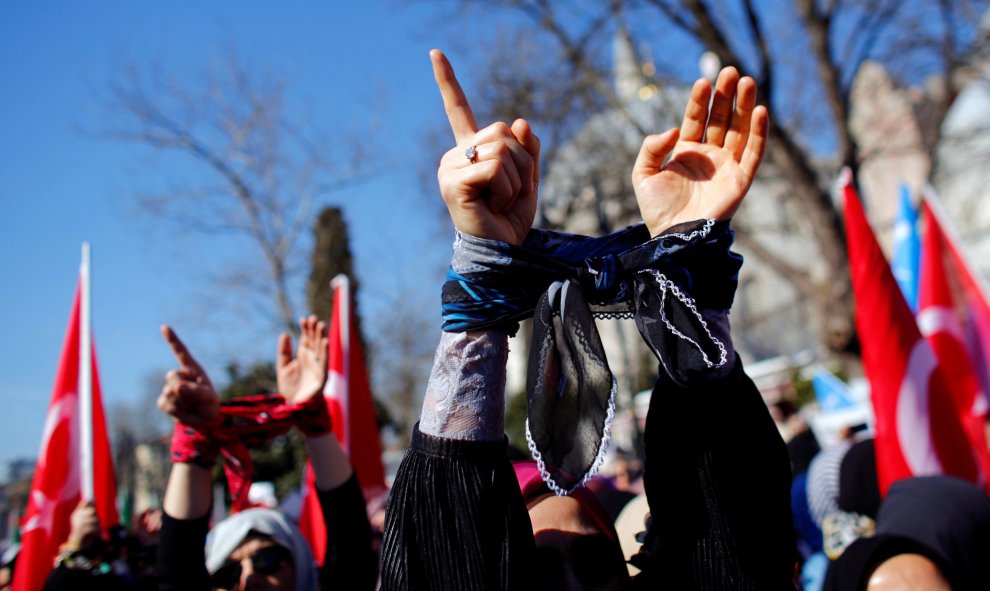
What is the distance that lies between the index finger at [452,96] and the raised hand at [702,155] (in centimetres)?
34

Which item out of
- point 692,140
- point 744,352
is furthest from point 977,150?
point 744,352

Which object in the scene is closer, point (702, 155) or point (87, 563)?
point (702, 155)

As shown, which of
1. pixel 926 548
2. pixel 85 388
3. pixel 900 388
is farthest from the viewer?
pixel 85 388

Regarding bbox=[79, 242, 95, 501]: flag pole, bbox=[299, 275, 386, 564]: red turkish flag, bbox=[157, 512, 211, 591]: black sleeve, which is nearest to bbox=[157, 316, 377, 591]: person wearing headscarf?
bbox=[157, 512, 211, 591]: black sleeve

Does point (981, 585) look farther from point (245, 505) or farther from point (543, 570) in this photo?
point (245, 505)

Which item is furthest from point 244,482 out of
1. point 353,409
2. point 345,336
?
point 345,336

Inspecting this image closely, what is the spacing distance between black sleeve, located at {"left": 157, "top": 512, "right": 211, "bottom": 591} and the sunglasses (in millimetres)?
104

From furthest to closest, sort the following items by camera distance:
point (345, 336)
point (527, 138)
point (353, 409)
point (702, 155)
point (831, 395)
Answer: point (831, 395) → point (345, 336) → point (353, 409) → point (702, 155) → point (527, 138)

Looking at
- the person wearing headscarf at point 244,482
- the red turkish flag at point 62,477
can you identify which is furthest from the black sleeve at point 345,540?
the red turkish flag at point 62,477

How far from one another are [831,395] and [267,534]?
809 centimetres

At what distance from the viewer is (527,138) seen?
1522mm

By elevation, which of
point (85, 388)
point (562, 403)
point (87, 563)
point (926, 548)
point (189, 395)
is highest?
Result: point (85, 388)

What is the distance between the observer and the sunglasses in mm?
2654

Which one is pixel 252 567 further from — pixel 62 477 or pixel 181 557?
pixel 62 477
